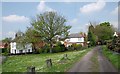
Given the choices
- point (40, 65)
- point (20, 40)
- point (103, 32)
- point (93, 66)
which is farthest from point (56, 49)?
point (93, 66)

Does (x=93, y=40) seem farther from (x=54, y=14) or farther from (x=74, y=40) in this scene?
(x=54, y=14)

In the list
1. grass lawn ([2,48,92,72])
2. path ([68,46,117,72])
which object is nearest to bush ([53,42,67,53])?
grass lawn ([2,48,92,72])

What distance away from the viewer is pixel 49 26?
7094 centimetres

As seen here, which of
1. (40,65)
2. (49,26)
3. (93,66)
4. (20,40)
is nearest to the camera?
(93,66)

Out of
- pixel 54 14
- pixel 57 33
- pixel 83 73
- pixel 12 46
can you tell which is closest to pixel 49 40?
pixel 57 33

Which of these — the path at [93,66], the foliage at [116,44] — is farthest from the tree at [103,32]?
the path at [93,66]

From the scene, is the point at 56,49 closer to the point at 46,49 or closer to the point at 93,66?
the point at 46,49

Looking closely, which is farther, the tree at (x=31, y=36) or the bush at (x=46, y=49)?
the bush at (x=46, y=49)

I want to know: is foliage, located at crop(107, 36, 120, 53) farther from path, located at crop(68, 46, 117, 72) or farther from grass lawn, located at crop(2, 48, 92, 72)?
path, located at crop(68, 46, 117, 72)

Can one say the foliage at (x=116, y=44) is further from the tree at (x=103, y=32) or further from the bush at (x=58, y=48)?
the tree at (x=103, y=32)

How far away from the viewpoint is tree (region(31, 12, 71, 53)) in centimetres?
7081

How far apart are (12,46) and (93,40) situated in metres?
33.8

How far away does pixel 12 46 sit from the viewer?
95.3 m

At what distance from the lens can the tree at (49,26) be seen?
70.8 meters
